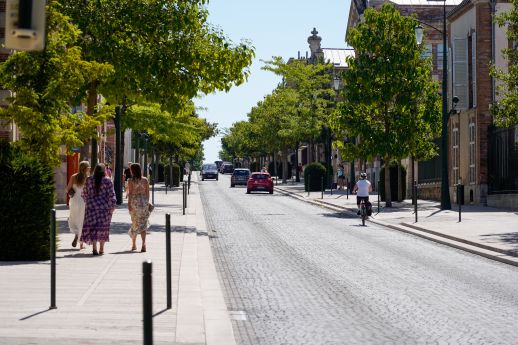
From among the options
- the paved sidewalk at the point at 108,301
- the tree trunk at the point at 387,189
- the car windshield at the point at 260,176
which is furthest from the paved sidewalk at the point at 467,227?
the car windshield at the point at 260,176

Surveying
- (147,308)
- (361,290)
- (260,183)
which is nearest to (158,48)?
(361,290)

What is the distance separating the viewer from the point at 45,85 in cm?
2089

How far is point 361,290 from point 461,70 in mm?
31882

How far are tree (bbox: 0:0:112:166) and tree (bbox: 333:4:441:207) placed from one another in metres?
20.3

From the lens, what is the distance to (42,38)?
5953 millimetres

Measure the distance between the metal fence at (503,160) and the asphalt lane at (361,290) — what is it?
1349 centimetres

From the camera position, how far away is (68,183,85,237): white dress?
63.1 ft

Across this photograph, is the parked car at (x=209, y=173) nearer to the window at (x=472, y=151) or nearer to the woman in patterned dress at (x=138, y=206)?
the window at (x=472, y=151)

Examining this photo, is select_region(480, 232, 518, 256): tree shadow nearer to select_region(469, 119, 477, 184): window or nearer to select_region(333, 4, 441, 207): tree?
select_region(333, 4, 441, 207): tree

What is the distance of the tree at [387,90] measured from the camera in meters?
40.2

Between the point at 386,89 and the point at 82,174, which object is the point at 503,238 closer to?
the point at 82,174

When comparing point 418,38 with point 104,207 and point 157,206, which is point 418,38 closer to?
point 157,206

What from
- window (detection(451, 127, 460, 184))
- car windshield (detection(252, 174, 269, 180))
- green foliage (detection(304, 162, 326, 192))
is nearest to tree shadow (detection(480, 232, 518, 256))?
window (detection(451, 127, 460, 184))

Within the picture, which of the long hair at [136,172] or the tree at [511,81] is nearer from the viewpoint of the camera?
the long hair at [136,172]
